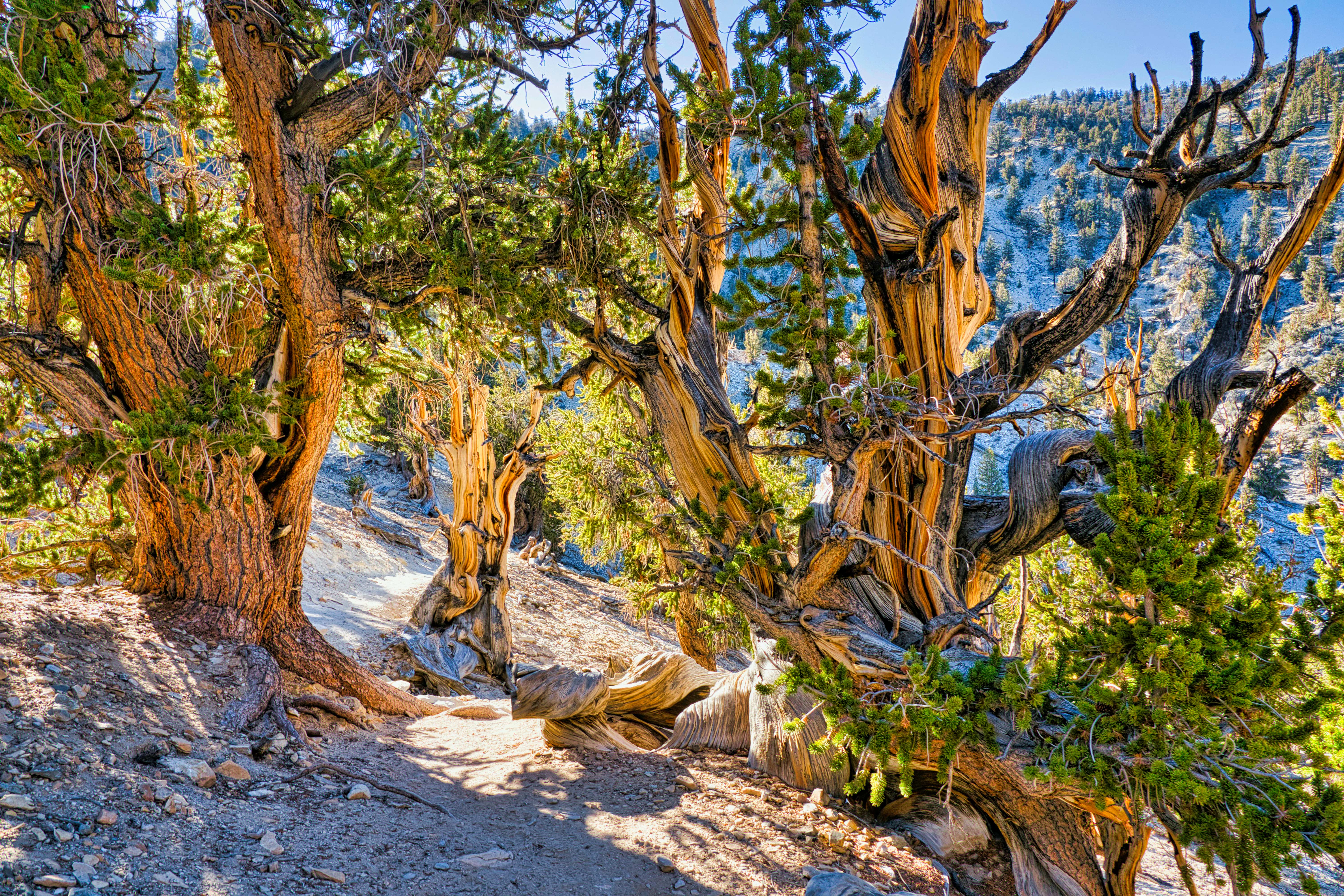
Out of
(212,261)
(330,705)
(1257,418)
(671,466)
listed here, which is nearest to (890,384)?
(671,466)

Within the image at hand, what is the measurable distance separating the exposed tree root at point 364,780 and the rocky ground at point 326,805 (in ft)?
0.05

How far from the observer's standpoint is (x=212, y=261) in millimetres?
3246

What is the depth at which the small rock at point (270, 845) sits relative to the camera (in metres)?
2.35

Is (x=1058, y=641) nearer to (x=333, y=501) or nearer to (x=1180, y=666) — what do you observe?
(x=1180, y=666)

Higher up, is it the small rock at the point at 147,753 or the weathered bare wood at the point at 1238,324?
the weathered bare wood at the point at 1238,324

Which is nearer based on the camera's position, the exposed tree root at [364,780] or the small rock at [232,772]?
the small rock at [232,772]

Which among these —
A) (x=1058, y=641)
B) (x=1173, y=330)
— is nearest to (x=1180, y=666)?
(x=1058, y=641)

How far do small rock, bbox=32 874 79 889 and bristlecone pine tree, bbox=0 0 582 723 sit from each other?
5.64 feet

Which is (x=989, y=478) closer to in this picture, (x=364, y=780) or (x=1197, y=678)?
(x=1197, y=678)

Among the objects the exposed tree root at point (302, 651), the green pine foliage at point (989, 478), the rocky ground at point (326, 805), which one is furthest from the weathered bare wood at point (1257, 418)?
the green pine foliage at point (989, 478)

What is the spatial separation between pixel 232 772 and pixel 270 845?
0.74 meters

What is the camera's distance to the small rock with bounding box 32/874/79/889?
5.82ft

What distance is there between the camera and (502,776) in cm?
378

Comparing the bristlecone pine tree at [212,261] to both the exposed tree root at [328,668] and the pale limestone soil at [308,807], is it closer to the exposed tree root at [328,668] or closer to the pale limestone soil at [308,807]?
the exposed tree root at [328,668]
